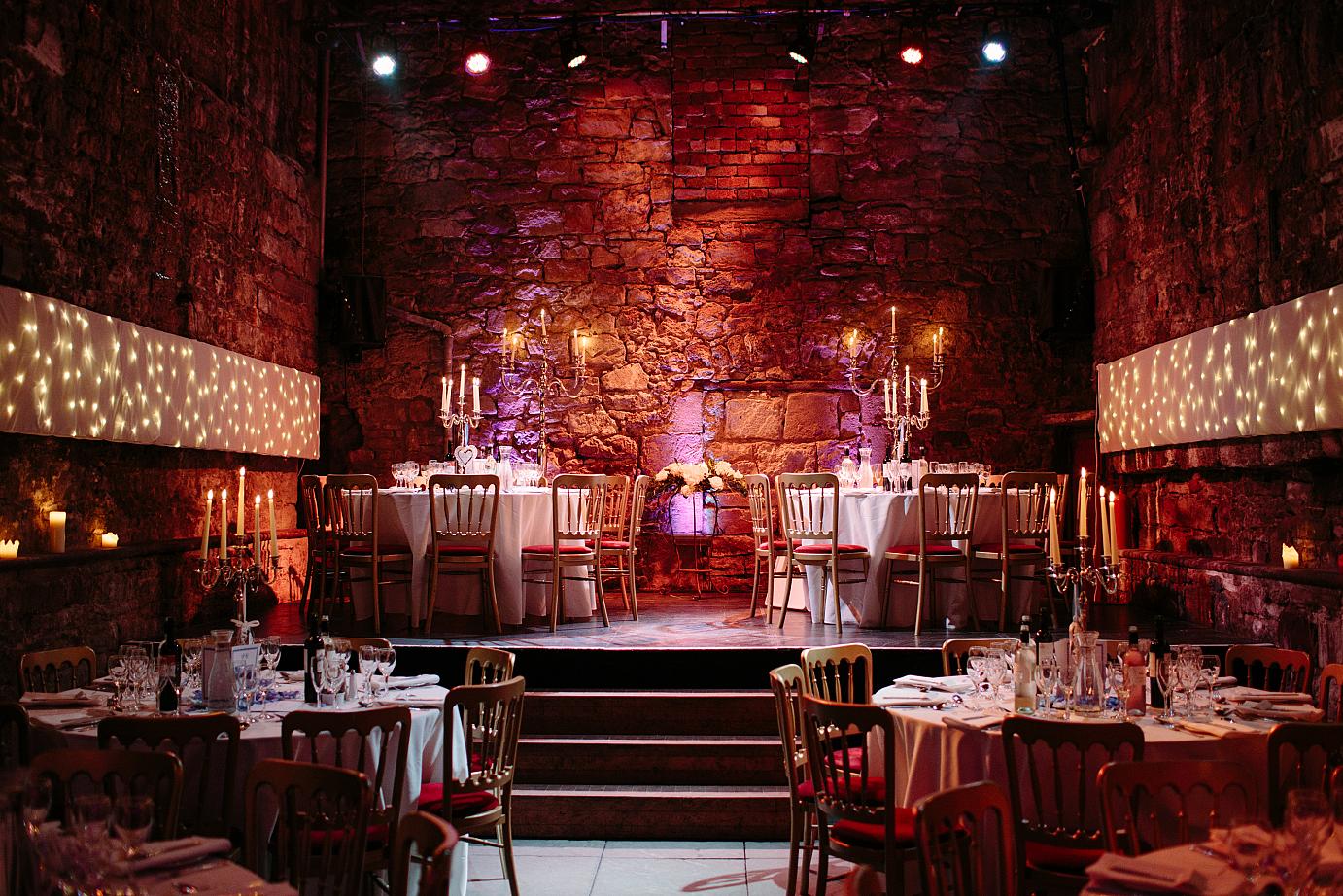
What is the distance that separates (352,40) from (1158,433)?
7297 mm

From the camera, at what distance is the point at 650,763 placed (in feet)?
17.6

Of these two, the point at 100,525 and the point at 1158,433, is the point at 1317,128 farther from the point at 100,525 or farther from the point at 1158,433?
the point at 100,525

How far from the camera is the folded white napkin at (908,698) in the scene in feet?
12.7

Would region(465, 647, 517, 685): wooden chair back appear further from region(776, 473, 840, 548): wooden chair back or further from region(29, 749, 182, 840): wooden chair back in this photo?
region(776, 473, 840, 548): wooden chair back

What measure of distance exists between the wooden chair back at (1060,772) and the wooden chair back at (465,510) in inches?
155

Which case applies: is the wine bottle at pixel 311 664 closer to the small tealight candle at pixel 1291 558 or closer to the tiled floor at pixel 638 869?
the tiled floor at pixel 638 869

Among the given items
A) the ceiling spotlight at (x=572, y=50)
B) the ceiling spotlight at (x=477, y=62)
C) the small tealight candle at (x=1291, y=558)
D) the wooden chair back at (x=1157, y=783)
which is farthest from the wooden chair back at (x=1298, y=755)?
the ceiling spotlight at (x=477, y=62)

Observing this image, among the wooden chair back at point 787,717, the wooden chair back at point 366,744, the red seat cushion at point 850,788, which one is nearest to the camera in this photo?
the wooden chair back at point 366,744

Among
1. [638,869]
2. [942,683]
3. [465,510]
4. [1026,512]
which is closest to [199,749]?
[638,869]

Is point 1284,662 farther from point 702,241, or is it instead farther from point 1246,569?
point 702,241

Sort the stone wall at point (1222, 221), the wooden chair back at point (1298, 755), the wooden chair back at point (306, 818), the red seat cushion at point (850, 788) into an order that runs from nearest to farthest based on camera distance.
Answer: the wooden chair back at point (306, 818) < the wooden chair back at point (1298, 755) < the red seat cushion at point (850, 788) < the stone wall at point (1222, 221)

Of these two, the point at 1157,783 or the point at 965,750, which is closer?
the point at 1157,783

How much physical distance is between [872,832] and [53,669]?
323 cm

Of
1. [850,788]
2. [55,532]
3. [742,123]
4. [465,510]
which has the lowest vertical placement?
[850,788]
